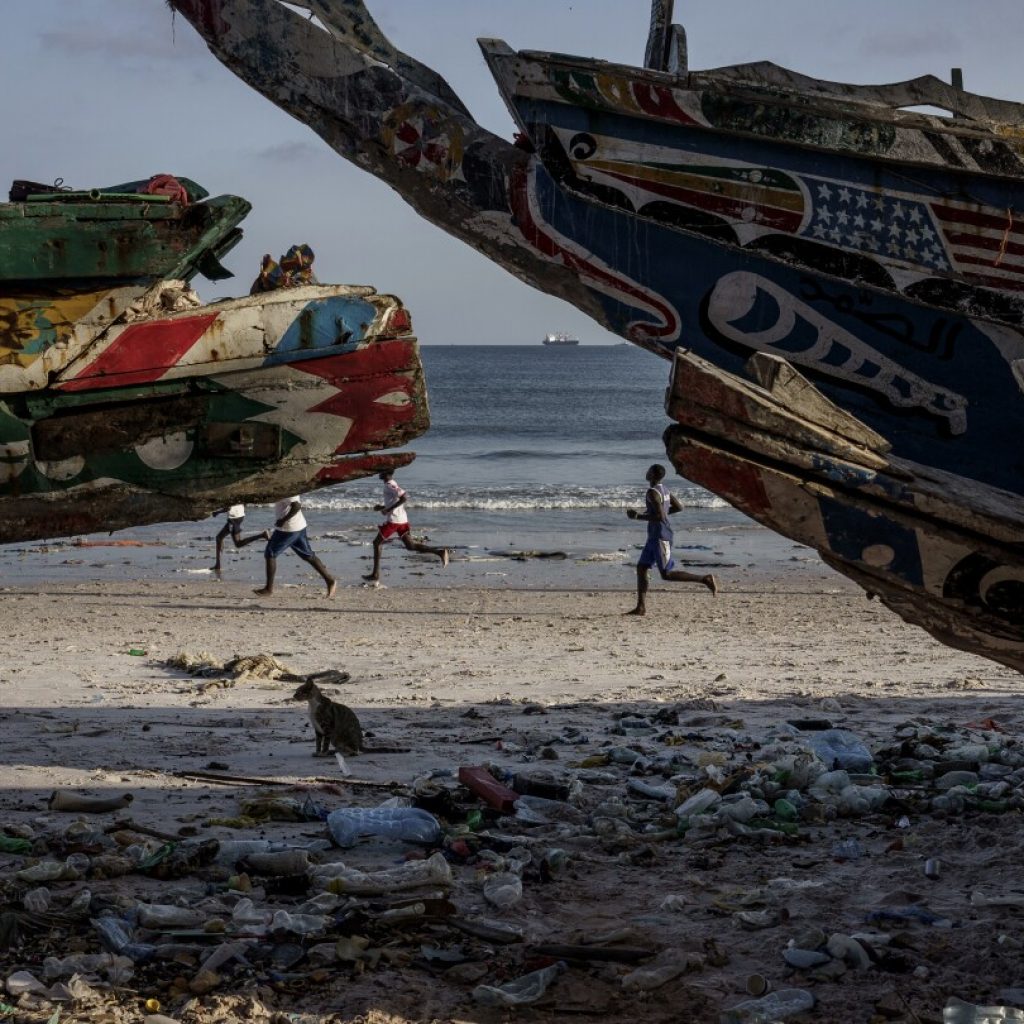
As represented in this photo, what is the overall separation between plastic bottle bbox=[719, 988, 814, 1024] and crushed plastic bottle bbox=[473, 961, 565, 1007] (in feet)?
1.78

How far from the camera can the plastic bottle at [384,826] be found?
5.66 m

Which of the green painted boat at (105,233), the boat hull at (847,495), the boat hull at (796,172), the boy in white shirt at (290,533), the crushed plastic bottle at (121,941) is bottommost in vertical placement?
the boy in white shirt at (290,533)

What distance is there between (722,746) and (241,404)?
3.87 metres

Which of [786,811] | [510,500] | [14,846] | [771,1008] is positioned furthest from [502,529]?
[771,1008]

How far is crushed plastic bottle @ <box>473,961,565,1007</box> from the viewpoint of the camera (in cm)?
416

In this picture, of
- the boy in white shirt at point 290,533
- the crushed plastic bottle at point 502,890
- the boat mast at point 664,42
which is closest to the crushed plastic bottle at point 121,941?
the crushed plastic bottle at point 502,890

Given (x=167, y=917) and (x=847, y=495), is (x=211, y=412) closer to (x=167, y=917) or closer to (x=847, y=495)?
(x=167, y=917)

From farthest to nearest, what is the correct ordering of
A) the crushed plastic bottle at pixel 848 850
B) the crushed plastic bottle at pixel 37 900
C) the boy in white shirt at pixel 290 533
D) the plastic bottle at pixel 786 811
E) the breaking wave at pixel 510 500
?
1. the breaking wave at pixel 510 500
2. the boy in white shirt at pixel 290 533
3. the plastic bottle at pixel 786 811
4. the crushed plastic bottle at pixel 848 850
5. the crushed plastic bottle at pixel 37 900

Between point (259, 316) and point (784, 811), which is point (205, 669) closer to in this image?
point (784, 811)

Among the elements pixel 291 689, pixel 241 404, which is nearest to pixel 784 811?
pixel 241 404

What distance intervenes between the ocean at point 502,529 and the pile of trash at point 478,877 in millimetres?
11176

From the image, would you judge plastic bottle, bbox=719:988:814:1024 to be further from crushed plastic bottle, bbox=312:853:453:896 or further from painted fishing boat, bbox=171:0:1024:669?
painted fishing boat, bbox=171:0:1024:669

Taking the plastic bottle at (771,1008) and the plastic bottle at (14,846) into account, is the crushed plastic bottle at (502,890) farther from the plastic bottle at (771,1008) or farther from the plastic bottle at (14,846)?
the plastic bottle at (14,846)

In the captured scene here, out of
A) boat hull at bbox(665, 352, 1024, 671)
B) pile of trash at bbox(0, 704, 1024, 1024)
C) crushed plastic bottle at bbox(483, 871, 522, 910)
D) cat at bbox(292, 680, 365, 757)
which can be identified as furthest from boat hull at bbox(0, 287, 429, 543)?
cat at bbox(292, 680, 365, 757)
